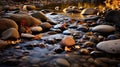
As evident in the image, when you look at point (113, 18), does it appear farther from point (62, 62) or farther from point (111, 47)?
point (62, 62)

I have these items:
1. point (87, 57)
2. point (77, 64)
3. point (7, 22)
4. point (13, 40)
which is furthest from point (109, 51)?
point (7, 22)

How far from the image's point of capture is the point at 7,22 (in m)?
6.71

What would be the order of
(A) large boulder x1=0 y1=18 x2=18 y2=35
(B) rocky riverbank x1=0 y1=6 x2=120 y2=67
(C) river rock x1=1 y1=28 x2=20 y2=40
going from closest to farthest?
(B) rocky riverbank x1=0 y1=6 x2=120 y2=67
(C) river rock x1=1 y1=28 x2=20 y2=40
(A) large boulder x1=0 y1=18 x2=18 y2=35

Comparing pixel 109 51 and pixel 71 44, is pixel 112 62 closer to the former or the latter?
pixel 109 51

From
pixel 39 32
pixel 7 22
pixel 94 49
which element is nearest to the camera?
pixel 94 49

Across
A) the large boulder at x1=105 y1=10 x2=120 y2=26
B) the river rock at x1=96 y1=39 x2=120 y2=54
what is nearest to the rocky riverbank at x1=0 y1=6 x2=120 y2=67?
the river rock at x1=96 y1=39 x2=120 y2=54

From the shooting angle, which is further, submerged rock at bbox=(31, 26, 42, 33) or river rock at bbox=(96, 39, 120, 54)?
submerged rock at bbox=(31, 26, 42, 33)

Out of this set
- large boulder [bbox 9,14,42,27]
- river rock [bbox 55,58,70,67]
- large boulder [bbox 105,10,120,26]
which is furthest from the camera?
large boulder [bbox 105,10,120,26]

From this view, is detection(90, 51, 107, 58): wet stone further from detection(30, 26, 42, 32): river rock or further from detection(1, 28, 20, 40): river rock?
detection(30, 26, 42, 32): river rock

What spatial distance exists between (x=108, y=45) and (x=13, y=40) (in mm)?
2456

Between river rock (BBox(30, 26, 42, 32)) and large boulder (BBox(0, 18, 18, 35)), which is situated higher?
large boulder (BBox(0, 18, 18, 35))

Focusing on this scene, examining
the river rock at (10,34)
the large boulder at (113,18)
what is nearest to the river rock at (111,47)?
the river rock at (10,34)

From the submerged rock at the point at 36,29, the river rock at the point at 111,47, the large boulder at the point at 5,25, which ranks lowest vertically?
the submerged rock at the point at 36,29

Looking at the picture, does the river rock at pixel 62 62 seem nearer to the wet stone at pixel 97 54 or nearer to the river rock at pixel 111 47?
the wet stone at pixel 97 54
